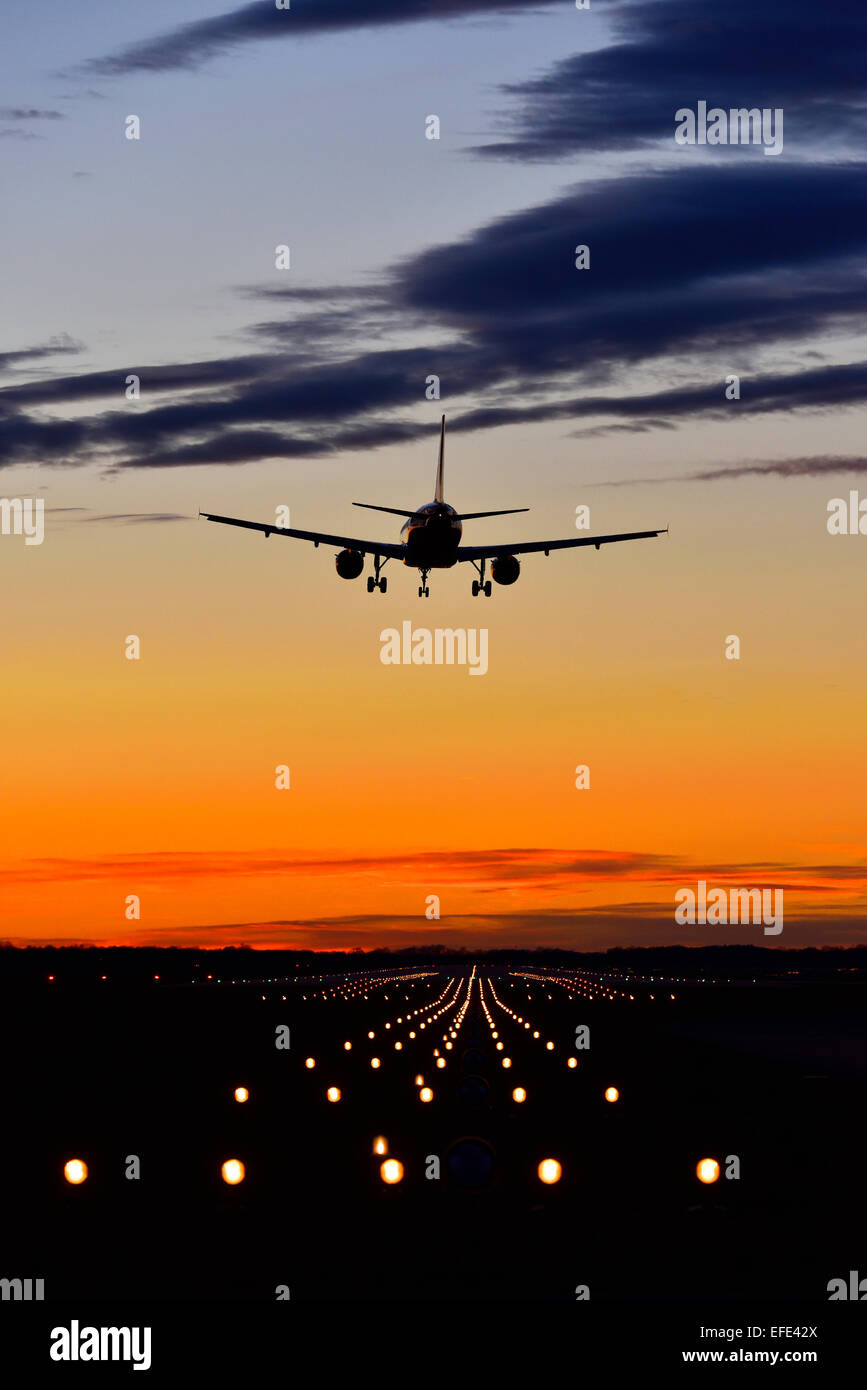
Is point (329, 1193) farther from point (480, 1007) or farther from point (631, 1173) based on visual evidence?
point (480, 1007)

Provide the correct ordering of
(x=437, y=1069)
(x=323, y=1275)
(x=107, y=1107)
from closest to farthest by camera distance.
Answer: (x=323, y=1275) < (x=107, y=1107) < (x=437, y=1069)

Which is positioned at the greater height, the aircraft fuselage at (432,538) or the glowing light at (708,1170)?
the aircraft fuselage at (432,538)

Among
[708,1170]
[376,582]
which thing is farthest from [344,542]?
[708,1170]

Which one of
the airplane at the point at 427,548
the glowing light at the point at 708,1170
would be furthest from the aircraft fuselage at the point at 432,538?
the glowing light at the point at 708,1170

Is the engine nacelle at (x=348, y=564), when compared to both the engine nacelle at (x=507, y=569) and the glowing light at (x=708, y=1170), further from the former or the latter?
the glowing light at (x=708, y=1170)

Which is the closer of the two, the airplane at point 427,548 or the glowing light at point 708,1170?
the glowing light at point 708,1170

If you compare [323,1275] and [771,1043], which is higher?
[771,1043]
